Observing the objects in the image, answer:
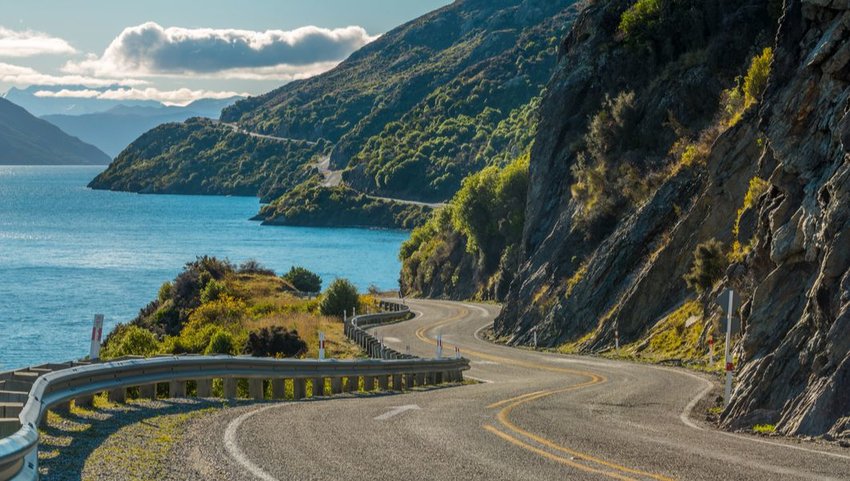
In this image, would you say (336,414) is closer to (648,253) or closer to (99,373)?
(99,373)

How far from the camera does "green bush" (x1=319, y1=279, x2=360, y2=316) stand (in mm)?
58594

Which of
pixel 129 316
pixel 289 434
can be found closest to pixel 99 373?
pixel 289 434

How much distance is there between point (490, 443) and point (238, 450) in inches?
118

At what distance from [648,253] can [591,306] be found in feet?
10.5

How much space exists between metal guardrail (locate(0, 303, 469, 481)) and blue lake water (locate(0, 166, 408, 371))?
1349 inches

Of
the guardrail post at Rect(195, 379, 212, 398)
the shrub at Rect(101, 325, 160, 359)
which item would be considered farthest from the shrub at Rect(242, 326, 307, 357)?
the guardrail post at Rect(195, 379, 212, 398)

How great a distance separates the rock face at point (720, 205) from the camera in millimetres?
15773

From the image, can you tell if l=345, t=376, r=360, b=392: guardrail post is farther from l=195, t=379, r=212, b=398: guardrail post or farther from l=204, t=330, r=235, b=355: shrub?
→ l=204, t=330, r=235, b=355: shrub

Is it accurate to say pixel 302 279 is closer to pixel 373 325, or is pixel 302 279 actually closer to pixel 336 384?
pixel 373 325

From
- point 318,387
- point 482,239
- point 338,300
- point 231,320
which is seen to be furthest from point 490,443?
point 482,239

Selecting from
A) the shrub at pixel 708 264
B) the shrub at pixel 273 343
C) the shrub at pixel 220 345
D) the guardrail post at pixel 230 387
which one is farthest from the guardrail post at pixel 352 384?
the shrub at pixel 708 264

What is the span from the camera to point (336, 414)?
15102 millimetres

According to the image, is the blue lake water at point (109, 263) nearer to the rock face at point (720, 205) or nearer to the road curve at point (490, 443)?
the rock face at point (720, 205)

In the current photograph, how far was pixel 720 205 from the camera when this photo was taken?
34.4m
